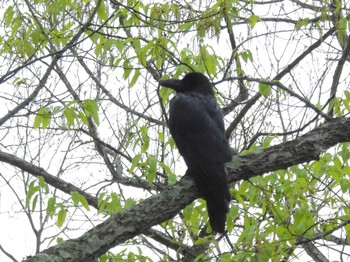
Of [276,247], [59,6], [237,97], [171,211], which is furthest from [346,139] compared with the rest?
[237,97]

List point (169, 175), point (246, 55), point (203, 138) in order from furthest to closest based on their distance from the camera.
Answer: point (246, 55)
point (169, 175)
point (203, 138)

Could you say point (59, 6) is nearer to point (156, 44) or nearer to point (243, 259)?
point (156, 44)

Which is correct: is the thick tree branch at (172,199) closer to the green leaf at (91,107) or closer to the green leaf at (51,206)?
the green leaf at (91,107)

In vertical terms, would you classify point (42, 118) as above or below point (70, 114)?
above

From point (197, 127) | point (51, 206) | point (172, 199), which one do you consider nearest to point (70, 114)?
point (51, 206)

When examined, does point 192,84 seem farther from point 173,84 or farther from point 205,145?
point 205,145

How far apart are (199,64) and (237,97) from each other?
6.25 feet

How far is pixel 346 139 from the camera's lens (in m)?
4.27

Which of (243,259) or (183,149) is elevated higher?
(183,149)

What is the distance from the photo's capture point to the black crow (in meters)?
4.51

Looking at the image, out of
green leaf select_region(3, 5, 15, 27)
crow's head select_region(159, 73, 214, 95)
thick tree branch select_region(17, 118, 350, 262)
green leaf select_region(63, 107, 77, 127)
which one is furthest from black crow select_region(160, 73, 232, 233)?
green leaf select_region(3, 5, 15, 27)

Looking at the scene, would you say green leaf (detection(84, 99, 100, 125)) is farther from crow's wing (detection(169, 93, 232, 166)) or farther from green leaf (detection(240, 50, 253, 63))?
green leaf (detection(240, 50, 253, 63))

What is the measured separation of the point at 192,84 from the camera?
5570 mm

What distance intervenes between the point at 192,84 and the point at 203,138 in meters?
0.68
